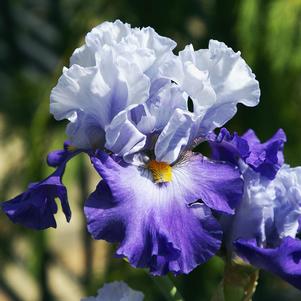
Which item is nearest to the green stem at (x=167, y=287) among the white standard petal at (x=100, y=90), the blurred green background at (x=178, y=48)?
the white standard petal at (x=100, y=90)

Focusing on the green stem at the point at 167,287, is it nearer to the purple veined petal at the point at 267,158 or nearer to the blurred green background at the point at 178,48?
the purple veined petal at the point at 267,158

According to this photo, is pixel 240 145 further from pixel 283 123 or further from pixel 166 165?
pixel 283 123

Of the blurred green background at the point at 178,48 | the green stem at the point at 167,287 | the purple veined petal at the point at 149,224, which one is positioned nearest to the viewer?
the purple veined petal at the point at 149,224

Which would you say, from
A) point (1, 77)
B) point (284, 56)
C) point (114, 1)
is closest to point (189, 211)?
point (284, 56)

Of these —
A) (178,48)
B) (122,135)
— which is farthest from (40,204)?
(178,48)

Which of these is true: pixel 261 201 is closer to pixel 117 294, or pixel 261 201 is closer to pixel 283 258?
pixel 283 258

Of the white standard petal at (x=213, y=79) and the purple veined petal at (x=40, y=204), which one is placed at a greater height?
the white standard petal at (x=213, y=79)

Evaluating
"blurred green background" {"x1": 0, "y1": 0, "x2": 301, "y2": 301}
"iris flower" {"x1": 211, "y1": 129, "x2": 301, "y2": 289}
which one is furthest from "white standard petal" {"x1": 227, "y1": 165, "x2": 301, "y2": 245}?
"blurred green background" {"x1": 0, "y1": 0, "x2": 301, "y2": 301}
